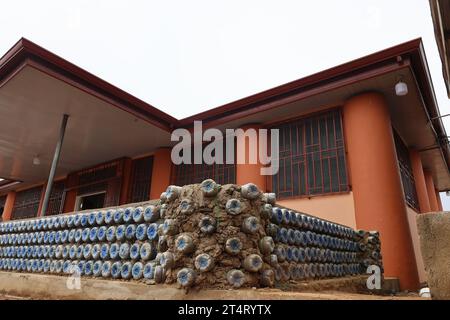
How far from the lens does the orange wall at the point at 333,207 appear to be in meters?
6.69

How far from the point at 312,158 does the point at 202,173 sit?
136 inches

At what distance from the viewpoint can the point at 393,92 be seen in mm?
7059

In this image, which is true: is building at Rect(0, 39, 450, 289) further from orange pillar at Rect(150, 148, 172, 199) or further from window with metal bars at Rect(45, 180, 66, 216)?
window with metal bars at Rect(45, 180, 66, 216)

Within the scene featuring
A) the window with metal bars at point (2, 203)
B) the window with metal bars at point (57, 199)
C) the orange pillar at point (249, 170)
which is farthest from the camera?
the window with metal bars at point (2, 203)

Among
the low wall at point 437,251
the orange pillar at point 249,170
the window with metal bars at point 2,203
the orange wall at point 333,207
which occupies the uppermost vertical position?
the window with metal bars at point 2,203

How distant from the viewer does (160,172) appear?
10.2 meters

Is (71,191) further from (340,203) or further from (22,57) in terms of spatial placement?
(340,203)

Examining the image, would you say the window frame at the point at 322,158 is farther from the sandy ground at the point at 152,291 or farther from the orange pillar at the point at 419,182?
the orange pillar at the point at 419,182

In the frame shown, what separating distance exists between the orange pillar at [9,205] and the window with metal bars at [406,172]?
58.6 feet

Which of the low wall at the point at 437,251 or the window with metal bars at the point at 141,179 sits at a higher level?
the window with metal bars at the point at 141,179

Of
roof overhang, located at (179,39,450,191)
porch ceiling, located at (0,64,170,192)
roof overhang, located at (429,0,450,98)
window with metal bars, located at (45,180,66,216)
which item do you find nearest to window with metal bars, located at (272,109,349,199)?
roof overhang, located at (179,39,450,191)

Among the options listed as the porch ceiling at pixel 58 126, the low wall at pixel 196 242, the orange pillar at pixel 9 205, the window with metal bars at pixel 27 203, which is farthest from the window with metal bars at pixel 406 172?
the orange pillar at pixel 9 205

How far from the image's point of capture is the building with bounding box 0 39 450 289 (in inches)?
249

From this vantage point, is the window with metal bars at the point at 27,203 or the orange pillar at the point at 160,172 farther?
the window with metal bars at the point at 27,203
